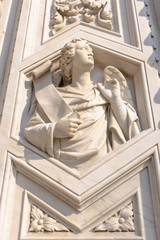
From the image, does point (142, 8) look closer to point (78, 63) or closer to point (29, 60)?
point (78, 63)

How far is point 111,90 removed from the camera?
3.56 meters

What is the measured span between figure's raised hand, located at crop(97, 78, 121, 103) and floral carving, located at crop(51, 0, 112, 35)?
1.31 m

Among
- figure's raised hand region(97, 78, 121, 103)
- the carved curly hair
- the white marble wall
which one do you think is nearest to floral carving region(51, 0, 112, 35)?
the white marble wall

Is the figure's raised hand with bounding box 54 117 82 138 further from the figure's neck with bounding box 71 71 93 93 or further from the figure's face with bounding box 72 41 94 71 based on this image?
the figure's face with bounding box 72 41 94 71

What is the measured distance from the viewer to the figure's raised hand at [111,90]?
11.4 ft

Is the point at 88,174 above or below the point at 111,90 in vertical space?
below

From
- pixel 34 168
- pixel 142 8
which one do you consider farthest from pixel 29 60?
pixel 142 8

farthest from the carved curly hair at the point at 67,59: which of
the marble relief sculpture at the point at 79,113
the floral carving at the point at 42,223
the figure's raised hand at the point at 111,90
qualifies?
the floral carving at the point at 42,223

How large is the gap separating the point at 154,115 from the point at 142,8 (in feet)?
7.33

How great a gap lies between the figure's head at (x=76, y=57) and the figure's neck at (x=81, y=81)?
8cm

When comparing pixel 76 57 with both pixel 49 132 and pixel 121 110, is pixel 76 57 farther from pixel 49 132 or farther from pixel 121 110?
pixel 49 132

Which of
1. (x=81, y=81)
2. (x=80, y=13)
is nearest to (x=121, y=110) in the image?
(x=81, y=81)

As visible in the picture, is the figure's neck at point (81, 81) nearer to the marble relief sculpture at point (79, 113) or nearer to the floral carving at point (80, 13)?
the marble relief sculpture at point (79, 113)

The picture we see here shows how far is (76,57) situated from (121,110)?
0.93m
